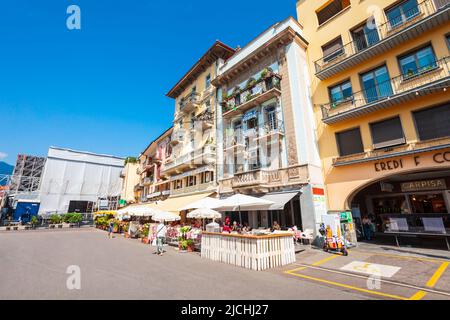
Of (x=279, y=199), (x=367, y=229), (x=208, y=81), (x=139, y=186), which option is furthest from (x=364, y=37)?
(x=139, y=186)

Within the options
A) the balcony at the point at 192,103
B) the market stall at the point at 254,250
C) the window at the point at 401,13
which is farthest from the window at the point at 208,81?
the market stall at the point at 254,250

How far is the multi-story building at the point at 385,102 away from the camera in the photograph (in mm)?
10984

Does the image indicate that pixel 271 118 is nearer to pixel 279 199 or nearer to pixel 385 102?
pixel 279 199

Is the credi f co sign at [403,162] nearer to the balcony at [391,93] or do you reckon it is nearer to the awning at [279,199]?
the balcony at [391,93]

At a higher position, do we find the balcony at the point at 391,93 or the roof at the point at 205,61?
the roof at the point at 205,61

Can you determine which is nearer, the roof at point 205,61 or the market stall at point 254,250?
the market stall at point 254,250

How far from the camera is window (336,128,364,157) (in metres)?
13.6

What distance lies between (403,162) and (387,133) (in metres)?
1.97

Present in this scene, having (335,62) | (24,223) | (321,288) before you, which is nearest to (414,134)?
(335,62)

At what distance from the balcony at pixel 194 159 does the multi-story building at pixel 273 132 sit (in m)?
0.93

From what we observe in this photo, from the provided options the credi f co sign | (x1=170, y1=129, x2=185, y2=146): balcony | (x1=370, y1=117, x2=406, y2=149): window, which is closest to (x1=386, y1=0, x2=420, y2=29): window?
(x1=370, y1=117, x2=406, y2=149): window
